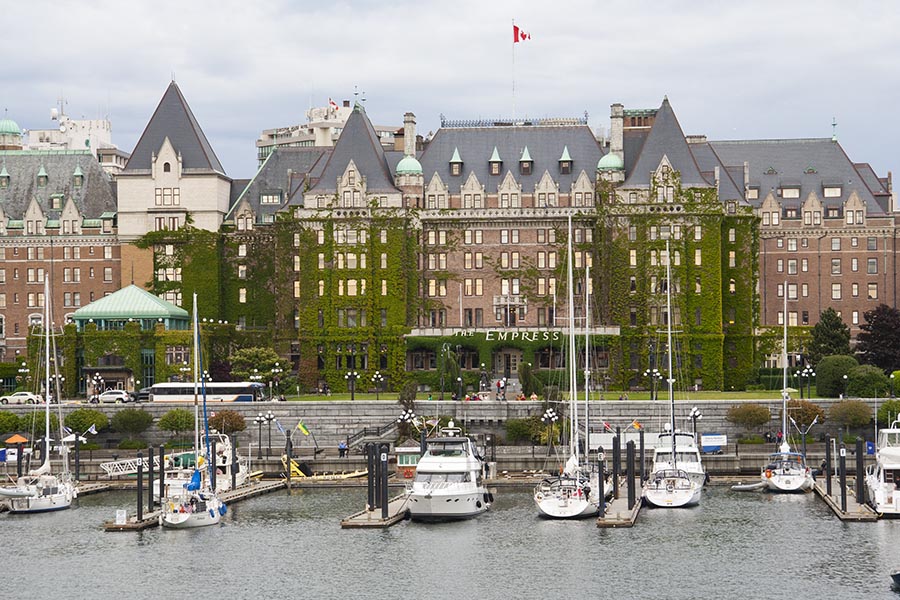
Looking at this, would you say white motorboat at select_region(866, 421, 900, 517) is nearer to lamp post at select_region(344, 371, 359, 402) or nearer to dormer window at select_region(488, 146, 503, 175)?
lamp post at select_region(344, 371, 359, 402)

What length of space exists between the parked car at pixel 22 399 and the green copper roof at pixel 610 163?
2071 inches

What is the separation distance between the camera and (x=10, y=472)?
11775 cm

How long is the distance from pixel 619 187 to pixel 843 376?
30.4m

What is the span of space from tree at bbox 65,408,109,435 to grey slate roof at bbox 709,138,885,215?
70.3 m

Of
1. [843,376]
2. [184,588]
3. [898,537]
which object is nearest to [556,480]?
[898,537]

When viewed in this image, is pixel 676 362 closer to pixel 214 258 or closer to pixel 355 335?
pixel 355 335

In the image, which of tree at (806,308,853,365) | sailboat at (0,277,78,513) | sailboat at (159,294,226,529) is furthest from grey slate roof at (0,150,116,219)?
sailboat at (159,294,226,529)

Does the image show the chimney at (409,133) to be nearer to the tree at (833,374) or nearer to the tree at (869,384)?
the tree at (833,374)

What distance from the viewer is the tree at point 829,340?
144125 millimetres

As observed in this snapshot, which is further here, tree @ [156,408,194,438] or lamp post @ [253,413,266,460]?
tree @ [156,408,194,438]

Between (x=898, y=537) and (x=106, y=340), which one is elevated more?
(x=106, y=340)

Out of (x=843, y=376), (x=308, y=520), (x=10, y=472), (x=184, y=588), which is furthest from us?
(x=843, y=376)

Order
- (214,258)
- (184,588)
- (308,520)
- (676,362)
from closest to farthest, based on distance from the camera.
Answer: (184,588) → (308,520) → (676,362) → (214,258)

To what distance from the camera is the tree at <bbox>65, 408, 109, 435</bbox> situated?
128000 millimetres
